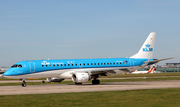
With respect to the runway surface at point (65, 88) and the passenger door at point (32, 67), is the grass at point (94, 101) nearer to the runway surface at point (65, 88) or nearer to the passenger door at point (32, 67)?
the runway surface at point (65, 88)

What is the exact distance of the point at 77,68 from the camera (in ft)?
159

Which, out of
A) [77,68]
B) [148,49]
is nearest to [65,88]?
[77,68]

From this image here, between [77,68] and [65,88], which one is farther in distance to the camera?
[77,68]

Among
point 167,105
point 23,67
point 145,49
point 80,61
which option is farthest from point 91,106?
point 145,49

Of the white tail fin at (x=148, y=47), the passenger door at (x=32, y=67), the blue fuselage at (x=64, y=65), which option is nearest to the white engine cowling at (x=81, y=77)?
the blue fuselage at (x=64, y=65)

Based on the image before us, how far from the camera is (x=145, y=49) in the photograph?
55938mm

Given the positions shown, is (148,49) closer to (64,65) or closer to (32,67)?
(64,65)

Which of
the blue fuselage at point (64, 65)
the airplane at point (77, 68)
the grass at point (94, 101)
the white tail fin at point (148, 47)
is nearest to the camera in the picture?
the grass at point (94, 101)

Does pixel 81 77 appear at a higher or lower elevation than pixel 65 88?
higher

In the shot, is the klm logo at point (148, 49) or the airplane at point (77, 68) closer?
the airplane at point (77, 68)

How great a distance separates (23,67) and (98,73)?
43.4 ft

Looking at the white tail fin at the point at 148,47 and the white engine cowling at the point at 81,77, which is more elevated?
the white tail fin at the point at 148,47

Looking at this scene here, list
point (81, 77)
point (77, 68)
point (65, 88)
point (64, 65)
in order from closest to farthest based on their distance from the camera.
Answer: point (65, 88), point (81, 77), point (64, 65), point (77, 68)

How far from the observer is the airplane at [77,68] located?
44125 mm
